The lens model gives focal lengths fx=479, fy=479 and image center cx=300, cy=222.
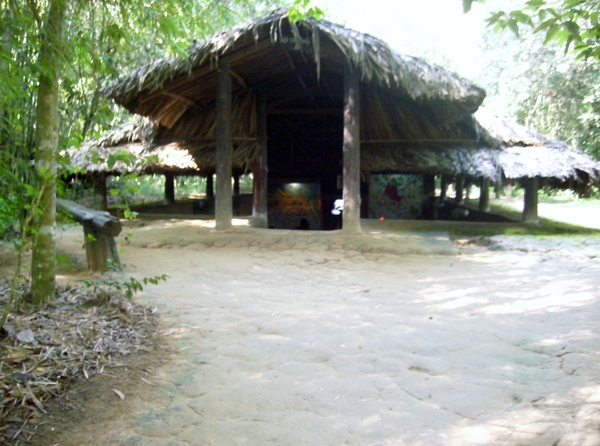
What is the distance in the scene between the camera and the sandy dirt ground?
2098mm

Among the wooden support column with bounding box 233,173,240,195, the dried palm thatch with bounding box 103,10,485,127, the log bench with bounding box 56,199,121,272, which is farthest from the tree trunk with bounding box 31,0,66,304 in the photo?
the wooden support column with bounding box 233,173,240,195

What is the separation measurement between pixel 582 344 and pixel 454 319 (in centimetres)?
86

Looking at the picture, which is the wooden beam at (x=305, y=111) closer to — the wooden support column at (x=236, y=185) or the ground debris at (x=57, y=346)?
the wooden support column at (x=236, y=185)

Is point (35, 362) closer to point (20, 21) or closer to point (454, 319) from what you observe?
point (20, 21)

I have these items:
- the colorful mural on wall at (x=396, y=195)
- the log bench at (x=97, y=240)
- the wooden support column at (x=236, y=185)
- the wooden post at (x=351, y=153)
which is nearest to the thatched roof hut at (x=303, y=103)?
the wooden post at (x=351, y=153)

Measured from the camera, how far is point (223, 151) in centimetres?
770

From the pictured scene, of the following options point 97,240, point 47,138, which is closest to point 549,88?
point 97,240

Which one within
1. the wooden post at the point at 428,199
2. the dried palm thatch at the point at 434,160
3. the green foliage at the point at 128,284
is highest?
the dried palm thatch at the point at 434,160

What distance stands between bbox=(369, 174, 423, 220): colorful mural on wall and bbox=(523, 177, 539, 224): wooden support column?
4.29 metres

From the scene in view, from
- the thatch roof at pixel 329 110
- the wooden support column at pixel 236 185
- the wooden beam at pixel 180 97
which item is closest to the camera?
the thatch roof at pixel 329 110

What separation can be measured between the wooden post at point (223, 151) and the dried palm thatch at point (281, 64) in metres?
0.33

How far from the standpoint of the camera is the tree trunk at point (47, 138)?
9.69ft

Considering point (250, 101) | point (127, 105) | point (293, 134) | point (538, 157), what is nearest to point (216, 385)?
point (127, 105)

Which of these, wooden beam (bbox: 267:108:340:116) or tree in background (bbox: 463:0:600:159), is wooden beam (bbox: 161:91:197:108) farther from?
tree in background (bbox: 463:0:600:159)
